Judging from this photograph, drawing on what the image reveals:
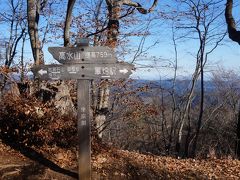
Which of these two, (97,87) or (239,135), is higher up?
(97,87)

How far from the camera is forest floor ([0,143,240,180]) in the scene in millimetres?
4934

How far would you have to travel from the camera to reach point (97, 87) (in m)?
11.3

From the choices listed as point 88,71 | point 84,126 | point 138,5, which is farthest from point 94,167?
point 138,5

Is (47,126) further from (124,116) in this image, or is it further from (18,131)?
(124,116)

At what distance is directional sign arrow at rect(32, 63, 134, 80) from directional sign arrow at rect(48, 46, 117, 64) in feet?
0.22

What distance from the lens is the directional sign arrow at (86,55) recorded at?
429 centimetres

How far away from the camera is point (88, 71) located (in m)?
4.29

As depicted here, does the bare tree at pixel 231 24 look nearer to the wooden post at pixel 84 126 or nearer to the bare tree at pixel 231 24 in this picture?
the bare tree at pixel 231 24

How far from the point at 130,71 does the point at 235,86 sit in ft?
88.2

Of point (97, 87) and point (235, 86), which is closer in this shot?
point (97, 87)

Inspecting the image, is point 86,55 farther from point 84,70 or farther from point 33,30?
point 33,30

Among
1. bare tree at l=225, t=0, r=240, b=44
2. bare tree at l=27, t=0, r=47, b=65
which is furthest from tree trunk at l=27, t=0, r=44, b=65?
bare tree at l=225, t=0, r=240, b=44

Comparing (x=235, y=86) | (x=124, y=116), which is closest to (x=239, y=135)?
(x=124, y=116)

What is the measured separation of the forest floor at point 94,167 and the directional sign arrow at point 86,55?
5.88 ft
